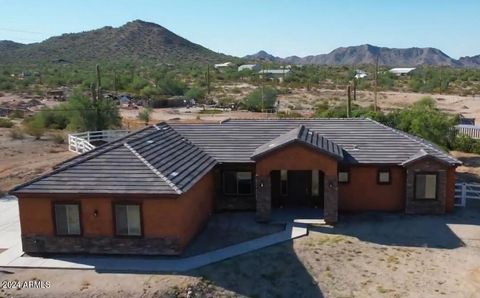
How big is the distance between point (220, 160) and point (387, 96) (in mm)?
66546

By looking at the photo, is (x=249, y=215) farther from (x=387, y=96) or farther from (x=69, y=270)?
(x=387, y=96)

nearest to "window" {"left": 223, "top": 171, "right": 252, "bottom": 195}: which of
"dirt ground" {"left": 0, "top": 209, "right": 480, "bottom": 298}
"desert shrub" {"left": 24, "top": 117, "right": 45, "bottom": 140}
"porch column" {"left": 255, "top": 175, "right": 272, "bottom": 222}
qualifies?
"porch column" {"left": 255, "top": 175, "right": 272, "bottom": 222}

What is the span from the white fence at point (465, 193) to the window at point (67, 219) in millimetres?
15725

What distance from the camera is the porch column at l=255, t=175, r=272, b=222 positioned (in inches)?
810

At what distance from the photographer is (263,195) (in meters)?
20.6

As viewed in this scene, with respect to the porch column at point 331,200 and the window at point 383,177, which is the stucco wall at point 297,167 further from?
A: the window at point 383,177

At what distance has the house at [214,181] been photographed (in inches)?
679

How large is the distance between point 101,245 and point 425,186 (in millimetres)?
12943

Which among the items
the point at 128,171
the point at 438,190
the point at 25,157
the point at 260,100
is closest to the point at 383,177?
the point at 438,190

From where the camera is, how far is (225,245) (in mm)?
18250

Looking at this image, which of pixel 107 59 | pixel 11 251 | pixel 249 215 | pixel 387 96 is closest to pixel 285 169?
pixel 249 215

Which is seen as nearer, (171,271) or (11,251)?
(171,271)

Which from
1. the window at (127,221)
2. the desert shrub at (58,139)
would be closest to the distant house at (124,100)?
the desert shrub at (58,139)

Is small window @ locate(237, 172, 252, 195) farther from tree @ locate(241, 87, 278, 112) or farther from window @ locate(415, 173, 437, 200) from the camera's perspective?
tree @ locate(241, 87, 278, 112)
